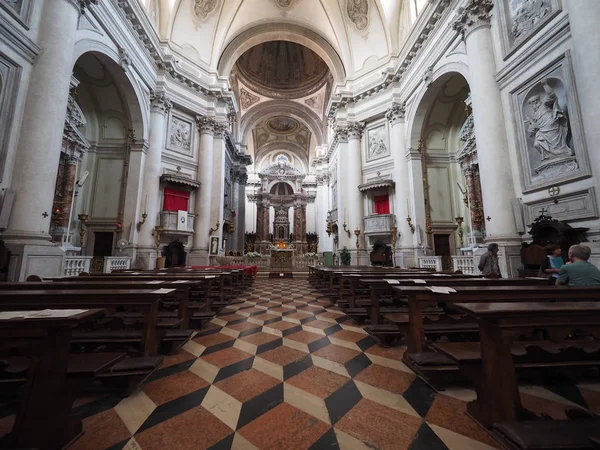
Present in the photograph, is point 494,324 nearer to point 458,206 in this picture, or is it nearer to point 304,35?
point 458,206

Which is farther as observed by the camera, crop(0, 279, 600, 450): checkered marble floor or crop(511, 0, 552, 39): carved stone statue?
crop(511, 0, 552, 39): carved stone statue

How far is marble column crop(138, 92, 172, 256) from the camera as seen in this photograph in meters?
8.84

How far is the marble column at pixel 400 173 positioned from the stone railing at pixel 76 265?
33.3 ft

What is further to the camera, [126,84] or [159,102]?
[159,102]

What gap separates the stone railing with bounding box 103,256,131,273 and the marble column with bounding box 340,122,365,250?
8.92 m

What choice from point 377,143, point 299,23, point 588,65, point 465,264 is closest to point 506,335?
point 588,65

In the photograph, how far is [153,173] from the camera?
30.6ft

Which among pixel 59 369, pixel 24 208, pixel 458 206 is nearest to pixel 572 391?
pixel 59 369

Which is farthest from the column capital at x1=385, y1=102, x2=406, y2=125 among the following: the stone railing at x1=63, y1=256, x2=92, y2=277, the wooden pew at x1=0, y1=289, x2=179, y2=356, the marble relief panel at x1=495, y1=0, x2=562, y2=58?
the stone railing at x1=63, y1=256, x2=92, y2=277

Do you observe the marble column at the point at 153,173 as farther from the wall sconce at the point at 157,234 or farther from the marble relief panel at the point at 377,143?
the marble relief panel at the point at 377,143

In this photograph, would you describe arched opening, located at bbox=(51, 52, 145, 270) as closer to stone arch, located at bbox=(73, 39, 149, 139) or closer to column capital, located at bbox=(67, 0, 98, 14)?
stone arch, located at bbox=(73, 39, 149, 139)

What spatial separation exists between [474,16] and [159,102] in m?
10.7

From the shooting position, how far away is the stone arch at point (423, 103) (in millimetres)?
7824

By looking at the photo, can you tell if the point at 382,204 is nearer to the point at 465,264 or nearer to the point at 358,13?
the point at 465,264
